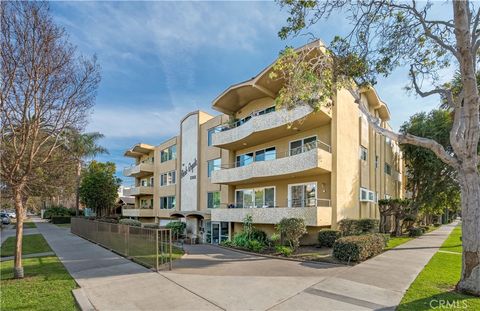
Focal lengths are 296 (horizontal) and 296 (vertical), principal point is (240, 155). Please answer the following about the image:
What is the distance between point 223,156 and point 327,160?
445 inches

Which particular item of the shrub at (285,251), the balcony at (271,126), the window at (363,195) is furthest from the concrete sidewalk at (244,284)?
the window at (363,195)

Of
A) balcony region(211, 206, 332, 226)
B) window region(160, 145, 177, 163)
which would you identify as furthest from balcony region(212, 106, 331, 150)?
window region(160, 145, 177, 163)

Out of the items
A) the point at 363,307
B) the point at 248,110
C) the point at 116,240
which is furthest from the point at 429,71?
the point at 116,240

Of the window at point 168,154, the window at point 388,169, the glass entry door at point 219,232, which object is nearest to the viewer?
the glass entry door at point 219,232

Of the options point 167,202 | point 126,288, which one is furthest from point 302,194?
point 167,202

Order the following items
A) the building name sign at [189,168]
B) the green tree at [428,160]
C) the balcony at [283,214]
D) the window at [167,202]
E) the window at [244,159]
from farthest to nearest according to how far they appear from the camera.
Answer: the window at [167,202] < the building name sign at [189,168] < the green tree at [428,160] < the window at [244,159] < the balcony at [283,214]

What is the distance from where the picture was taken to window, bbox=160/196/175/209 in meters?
33.9

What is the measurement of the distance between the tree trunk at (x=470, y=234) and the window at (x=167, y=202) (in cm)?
2898

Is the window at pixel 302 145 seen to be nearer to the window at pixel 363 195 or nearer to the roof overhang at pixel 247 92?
the roof overhang at pixel 247 92

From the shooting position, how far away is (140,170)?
39.4 metres

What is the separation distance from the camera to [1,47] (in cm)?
843

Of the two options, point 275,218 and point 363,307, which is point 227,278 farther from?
point 275,218

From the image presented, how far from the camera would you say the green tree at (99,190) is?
44344 millimetres

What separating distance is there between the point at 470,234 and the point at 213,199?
2105 cm
